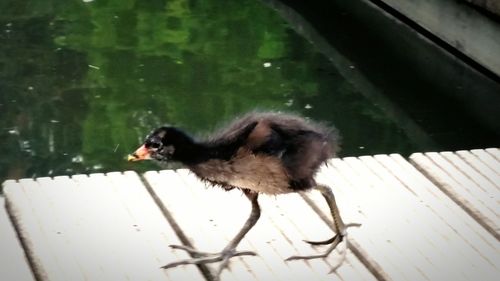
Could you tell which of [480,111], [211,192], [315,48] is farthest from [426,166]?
[315,48]

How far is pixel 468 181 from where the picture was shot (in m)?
3.81

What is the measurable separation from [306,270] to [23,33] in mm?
5288

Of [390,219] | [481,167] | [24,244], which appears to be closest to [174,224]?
[24,244]

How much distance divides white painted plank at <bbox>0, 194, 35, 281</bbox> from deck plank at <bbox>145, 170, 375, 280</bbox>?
1.70 ft

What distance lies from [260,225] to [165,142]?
0.65 m

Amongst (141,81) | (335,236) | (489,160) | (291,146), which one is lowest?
(141,81)

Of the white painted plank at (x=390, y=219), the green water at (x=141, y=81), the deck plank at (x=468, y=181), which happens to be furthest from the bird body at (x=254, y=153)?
the green water at (x=141, y=81)

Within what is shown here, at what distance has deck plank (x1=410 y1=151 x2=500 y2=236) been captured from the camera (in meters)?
3.55

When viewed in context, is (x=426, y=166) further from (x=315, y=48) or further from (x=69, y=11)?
(x=69, y=11)

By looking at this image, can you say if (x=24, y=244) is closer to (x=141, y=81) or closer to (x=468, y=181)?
(x=468, y=181)

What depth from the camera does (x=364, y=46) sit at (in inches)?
322

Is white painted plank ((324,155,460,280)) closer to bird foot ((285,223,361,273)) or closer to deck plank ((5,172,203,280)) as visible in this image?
bird foot ((285,223,361,273))

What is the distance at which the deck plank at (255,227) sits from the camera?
308 centimetres

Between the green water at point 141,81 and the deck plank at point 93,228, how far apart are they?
199 cm
